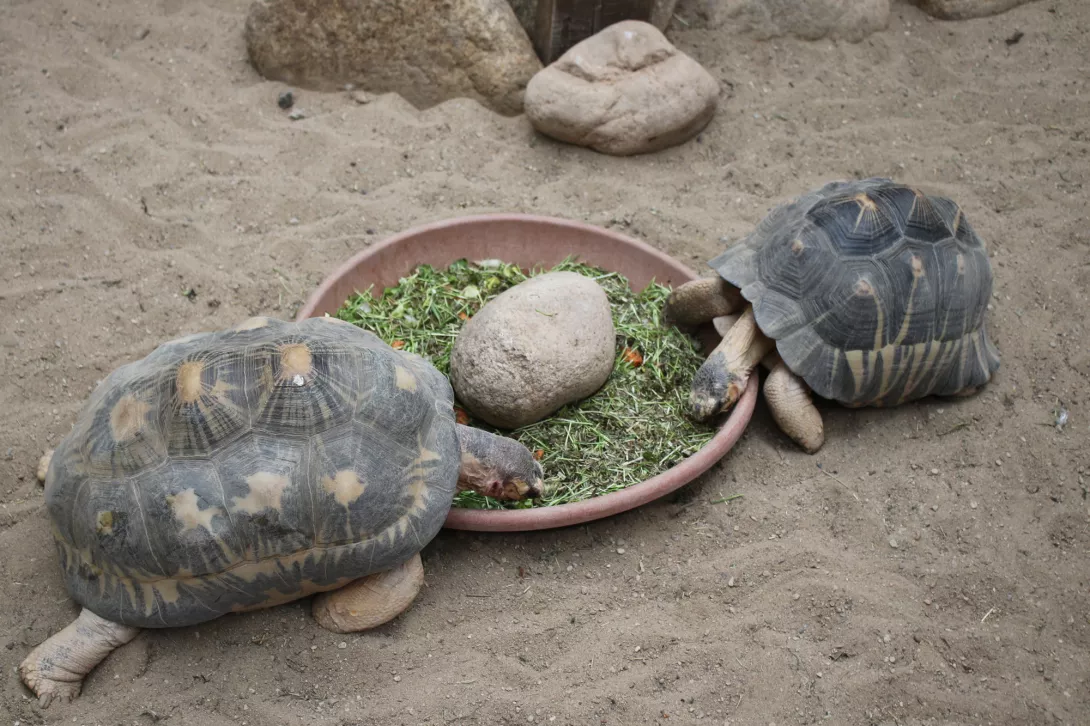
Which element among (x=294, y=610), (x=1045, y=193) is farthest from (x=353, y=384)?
(x=1045, y=193)

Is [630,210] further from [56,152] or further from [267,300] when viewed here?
[56,152]

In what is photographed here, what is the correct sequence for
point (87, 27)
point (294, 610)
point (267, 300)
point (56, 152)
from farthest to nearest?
point (87, 27) < point (56, 152) < point (267, 300) < point (294, 610)

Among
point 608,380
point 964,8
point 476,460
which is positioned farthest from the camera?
point 964,8

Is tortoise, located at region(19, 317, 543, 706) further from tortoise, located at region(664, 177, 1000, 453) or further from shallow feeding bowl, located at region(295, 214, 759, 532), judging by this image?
tortoise, located at region(664, 177, 1000, 453)

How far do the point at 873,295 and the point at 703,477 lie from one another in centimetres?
89

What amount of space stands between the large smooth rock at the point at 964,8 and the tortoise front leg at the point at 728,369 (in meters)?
3.16

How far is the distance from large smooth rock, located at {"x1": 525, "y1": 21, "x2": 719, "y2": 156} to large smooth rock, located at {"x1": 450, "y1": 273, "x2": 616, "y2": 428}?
1456mm

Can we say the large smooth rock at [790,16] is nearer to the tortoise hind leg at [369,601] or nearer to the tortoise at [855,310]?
the tortoise at [855,310]

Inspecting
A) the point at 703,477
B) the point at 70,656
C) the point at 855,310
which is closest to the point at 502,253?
the point at 703,477

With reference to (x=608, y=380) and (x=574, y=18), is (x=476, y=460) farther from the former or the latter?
(x=574, y=18)

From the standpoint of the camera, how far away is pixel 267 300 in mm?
3547

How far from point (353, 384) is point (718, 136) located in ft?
9.16

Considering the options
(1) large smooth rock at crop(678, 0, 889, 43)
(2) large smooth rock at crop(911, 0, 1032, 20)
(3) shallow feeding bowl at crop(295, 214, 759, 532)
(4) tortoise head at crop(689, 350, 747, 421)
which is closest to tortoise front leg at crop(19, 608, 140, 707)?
(3) shallow feeding bowl at crop(295, 214, 759, 532)

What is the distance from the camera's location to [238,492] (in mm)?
2279
